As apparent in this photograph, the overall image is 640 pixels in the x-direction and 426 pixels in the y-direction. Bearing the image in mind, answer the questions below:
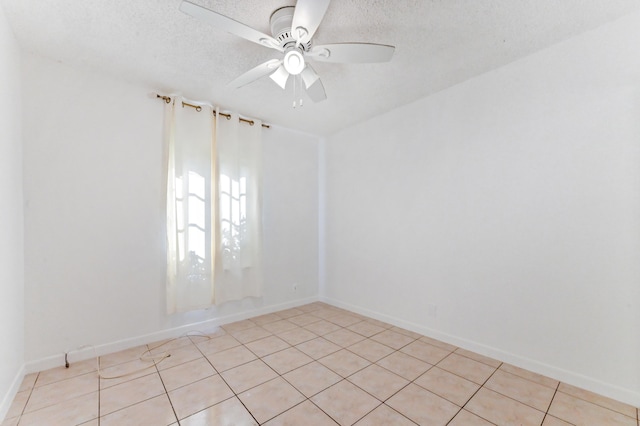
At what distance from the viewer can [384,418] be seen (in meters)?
1.66

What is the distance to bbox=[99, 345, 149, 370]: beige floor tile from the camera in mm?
2285

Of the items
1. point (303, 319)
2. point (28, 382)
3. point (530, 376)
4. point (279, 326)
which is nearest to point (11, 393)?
point (28, 382)

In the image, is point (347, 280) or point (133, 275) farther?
point (347, 280)

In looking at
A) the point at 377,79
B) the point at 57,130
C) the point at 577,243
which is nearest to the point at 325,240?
the point at 377,79

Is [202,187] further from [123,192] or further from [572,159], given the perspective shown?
[572,159]

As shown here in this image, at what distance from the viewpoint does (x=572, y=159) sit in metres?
2.02

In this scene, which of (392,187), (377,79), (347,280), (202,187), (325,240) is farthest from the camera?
(325,240)

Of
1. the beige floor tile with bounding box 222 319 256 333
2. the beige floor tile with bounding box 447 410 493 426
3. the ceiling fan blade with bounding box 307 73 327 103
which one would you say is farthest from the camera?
the beige floor tile with bounding box 222 319 256 333

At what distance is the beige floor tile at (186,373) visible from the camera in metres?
2.02

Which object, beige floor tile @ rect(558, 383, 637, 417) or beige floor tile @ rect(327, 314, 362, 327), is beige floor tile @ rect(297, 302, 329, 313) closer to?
beige floor tile @ rect(327, 314, 362, 327)

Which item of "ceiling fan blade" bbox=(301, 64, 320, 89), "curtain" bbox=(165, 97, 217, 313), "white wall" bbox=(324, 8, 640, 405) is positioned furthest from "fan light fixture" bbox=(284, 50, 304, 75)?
"white wall" bbox=(324, 8, 640, 405)

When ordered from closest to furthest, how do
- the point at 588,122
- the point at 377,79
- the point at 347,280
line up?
the point at 588,122 → the point at 377,79 → the point at 347,280

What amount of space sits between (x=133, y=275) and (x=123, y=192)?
796 mm

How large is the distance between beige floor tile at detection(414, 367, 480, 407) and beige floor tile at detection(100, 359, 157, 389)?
7.01ft
